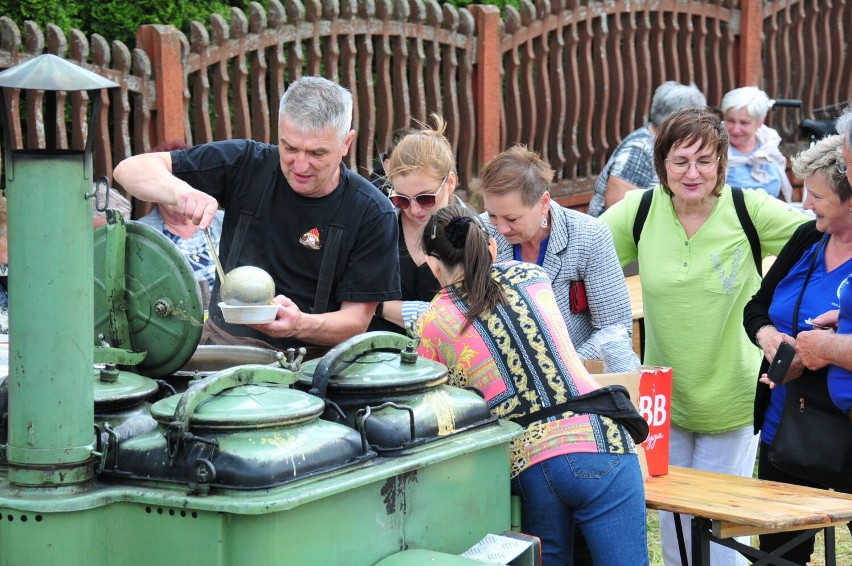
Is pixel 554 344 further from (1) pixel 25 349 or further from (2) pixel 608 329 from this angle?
(1) pixel 25 349

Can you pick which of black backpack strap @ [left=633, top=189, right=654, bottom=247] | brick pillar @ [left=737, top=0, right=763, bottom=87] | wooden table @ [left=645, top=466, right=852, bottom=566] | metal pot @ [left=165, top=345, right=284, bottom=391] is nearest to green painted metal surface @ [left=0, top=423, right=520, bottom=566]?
metal pot @ [left=165, top=345, right=284, bottom=391]

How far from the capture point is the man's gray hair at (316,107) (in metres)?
3.62

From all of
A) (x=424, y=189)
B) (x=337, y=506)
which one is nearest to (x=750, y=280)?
(x=424, y=189)

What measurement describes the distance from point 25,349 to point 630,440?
1577mm

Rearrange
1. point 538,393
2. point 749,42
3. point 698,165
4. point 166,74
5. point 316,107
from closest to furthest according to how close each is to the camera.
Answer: point 538,393
point 316,107
point 698,165
point 166,74
point 749,42

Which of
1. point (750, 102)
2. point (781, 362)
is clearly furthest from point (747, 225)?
point (750, 102)

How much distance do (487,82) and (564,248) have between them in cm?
409

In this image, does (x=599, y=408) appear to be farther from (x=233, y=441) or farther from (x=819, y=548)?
(x=819, y=548)

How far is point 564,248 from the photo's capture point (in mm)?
3998

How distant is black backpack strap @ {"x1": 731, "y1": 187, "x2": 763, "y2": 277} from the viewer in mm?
4293

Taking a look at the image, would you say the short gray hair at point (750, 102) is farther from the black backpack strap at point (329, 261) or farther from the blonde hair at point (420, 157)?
the black backpack strap at point (329, 261)

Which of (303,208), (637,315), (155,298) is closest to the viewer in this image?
(155,298)

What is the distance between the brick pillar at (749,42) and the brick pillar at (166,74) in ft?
16.9

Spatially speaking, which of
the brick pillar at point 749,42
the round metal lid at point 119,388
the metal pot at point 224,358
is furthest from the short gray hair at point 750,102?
the round metal lid at point 119,388
